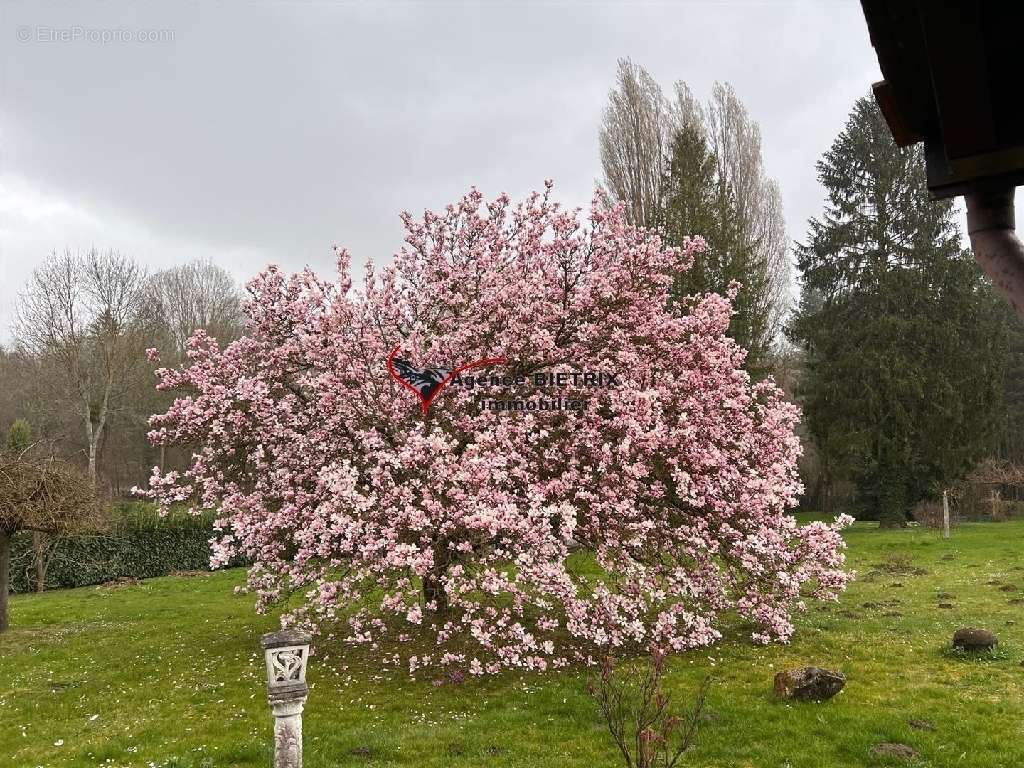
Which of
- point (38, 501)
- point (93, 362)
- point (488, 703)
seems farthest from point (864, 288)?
point (93, 362)

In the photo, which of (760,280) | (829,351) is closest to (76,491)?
(760,280)

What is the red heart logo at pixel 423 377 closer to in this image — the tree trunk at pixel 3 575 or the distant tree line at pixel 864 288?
the tree trunk at pixel 3 575

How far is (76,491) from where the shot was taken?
14812mm

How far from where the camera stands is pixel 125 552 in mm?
23453

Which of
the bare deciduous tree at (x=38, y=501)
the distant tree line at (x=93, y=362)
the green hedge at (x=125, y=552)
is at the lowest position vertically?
the green hedge at (x=125, y=552)

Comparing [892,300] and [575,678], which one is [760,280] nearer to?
[892,300]

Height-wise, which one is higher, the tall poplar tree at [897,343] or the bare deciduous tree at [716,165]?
the bare deciduous tree at [716,165]

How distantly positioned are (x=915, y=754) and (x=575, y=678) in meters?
4.42

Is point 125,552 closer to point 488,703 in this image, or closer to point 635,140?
point 488,703

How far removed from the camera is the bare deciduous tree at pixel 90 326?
31250 millimetres

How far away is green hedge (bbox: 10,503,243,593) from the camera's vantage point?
69.9 feet

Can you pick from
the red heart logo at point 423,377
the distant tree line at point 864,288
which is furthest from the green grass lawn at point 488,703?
the distant tree line at point 864,288

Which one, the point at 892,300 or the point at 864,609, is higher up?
the point at 892,300

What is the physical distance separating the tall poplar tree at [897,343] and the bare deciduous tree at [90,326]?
1237 inches
